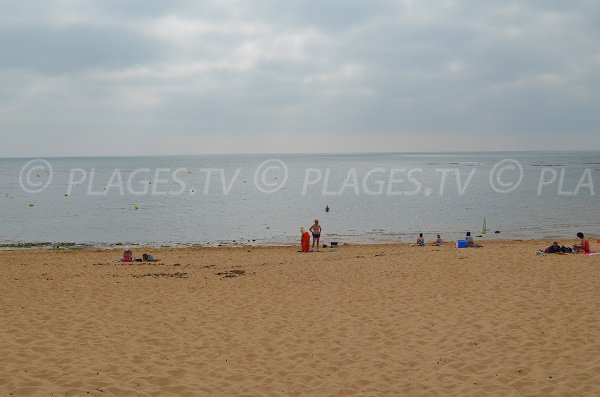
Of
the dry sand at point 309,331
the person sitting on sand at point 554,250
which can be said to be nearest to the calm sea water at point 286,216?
the person sitting on sand at point 554,250

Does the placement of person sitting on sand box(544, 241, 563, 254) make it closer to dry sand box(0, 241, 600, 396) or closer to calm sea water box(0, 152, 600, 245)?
dry sand box(0, 241, 600, 396)

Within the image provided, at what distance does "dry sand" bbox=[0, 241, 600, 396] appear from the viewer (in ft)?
24.3

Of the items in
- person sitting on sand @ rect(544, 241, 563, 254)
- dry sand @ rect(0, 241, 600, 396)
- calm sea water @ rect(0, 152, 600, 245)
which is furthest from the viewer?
calm sea water @ rect(0, 152, 600, 245)

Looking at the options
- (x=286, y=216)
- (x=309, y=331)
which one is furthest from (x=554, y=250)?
(x=286, y=216)

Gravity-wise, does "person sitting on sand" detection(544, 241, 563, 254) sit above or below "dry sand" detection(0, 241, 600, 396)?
above

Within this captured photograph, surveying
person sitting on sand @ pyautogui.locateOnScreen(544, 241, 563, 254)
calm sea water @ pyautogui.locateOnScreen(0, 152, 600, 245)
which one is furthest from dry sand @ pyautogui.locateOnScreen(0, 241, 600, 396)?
calm sea water @ pyautogui.locateOnScreen(0, 152, 600, 245)

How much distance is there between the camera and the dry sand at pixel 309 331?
24.3 ft

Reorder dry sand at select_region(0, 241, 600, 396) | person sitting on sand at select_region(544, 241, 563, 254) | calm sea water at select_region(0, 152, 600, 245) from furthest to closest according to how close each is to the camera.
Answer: calm sea water at select_region(0, 152, 600, 245) → person sitting on sand at select_region(544, 241, 563, 254) → dry sand at select_region(0, 241, 600, 396)

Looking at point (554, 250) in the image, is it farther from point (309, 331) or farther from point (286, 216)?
point (286, 216)

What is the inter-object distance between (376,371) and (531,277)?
29.0 ft

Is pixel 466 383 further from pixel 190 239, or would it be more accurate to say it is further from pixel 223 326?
pixel 190 239

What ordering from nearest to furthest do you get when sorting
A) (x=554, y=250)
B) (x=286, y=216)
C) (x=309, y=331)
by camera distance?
(x=309, y=331) → (x=554, y=250) → (x=286, y=216)

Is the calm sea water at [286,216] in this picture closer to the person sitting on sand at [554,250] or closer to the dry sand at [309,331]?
the person sitting on sand at [554,250]

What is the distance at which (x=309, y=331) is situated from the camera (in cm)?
1014
